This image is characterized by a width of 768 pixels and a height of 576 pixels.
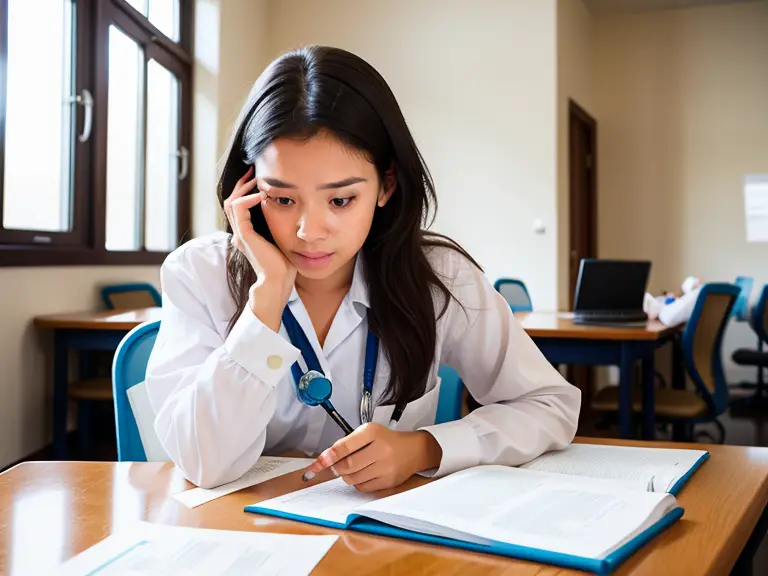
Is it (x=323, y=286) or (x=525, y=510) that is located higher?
(x=323, y=286)

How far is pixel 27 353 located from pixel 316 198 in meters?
2.83

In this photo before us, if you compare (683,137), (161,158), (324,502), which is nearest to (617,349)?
(324,502)

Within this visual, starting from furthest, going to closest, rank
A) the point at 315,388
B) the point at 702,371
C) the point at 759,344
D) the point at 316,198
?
the point at 759,344 < the point at 702,371 < the point at 316,198 < the point at 315,388

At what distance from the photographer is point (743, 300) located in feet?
19.7

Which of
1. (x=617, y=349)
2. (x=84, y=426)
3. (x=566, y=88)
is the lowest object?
(x=84, y=426)

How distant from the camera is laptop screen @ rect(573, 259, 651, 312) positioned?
3.44 m

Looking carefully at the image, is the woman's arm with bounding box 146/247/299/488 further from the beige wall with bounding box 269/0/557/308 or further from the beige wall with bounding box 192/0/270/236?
the beige wall with bounding box 269/0/557/308

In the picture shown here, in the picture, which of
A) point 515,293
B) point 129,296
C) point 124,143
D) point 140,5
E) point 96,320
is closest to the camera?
point 96,320

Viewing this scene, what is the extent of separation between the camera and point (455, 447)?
1052 millimetres

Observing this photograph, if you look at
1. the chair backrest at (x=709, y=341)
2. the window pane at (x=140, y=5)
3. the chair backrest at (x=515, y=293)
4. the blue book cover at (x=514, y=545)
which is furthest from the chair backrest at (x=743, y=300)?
the blue book cover at (x=514, y=545)

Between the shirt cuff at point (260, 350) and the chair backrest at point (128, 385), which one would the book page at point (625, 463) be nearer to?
the shirt cuff at point (260, 350)

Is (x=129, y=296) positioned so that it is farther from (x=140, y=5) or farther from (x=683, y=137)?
(x=683, y=137)

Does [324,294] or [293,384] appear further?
[324,294]

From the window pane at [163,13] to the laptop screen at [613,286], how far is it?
2906 mm
